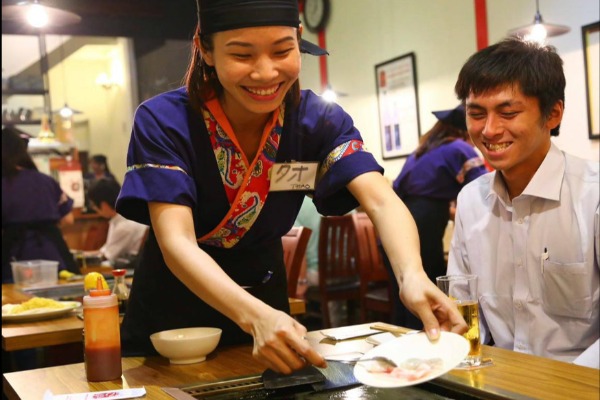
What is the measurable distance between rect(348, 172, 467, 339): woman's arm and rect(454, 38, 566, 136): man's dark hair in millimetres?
431

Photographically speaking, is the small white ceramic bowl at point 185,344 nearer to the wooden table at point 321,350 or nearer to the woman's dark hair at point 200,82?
the wooden table at point 321,350

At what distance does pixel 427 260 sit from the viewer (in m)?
2.72

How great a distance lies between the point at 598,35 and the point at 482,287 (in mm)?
1064

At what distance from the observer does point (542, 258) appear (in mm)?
1781

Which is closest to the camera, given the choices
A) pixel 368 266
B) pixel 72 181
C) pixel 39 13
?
pixel 39 13

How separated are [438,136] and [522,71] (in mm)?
970

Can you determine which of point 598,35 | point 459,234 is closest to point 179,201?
point 459,234

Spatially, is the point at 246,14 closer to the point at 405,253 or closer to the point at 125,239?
the point at 405,253

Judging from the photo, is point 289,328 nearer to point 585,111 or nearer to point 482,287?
point 482,287

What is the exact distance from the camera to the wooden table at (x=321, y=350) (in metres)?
1.09

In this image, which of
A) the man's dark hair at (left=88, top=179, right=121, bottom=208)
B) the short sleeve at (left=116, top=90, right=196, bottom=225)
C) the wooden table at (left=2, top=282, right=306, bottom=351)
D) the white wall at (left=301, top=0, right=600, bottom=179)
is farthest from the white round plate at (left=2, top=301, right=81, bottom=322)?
the man's dark hair at (left=88, top=179, right=121, bottom=208)

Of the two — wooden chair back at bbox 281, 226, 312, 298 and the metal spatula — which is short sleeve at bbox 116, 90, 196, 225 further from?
wooden chair back at bbox 281, 226, 312, 298

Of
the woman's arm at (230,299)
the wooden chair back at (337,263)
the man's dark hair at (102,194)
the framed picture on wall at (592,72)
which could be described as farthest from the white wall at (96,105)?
the woman's arm at (230,299)

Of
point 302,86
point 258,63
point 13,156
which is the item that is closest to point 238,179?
point 258,63
